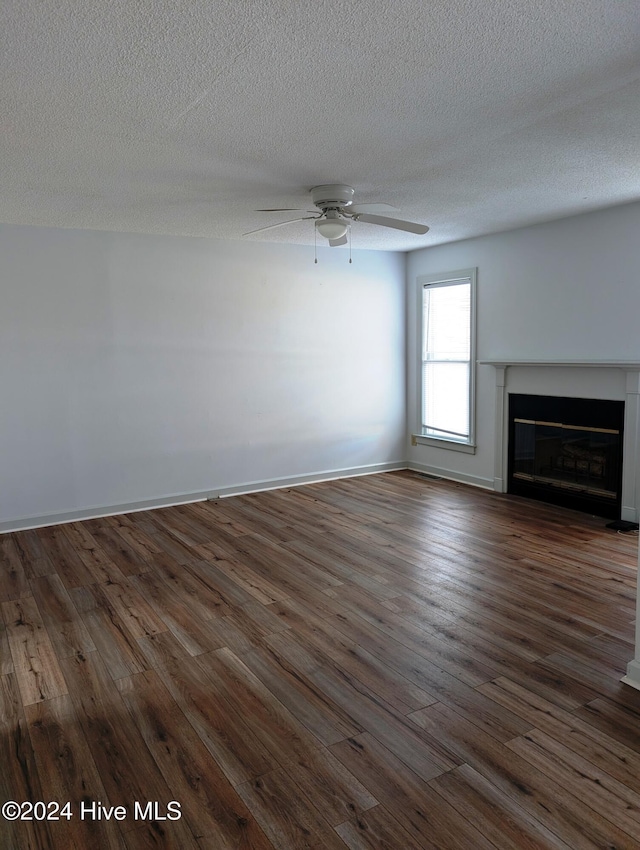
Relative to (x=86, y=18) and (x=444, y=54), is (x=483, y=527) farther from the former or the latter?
(x=86, y=18)

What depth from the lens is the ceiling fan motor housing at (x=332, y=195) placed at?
3840mm

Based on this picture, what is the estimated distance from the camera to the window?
20.0ft

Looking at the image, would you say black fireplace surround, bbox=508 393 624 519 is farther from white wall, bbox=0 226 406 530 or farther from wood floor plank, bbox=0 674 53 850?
wood floor plank, bbox=0 674 53 850

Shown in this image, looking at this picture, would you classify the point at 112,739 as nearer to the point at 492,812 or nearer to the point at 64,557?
the point at 492,812

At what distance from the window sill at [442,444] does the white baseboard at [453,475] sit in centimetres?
24

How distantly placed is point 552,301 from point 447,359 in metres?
1.42

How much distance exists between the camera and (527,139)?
3053 millimetres

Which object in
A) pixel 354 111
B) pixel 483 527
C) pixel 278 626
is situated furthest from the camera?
Answer: pixel 483 527

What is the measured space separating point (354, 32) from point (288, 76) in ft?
1.26

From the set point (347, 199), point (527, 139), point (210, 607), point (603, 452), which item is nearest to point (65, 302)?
point (347, 199)

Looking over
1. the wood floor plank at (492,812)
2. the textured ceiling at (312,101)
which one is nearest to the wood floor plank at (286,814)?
the wood floor plank at (492,812)

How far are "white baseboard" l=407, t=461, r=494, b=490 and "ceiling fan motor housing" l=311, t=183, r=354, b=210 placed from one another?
3.24 meters

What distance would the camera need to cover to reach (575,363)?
4938 mm

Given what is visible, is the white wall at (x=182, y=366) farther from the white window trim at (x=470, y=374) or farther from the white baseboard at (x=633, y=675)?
the white baseboard at (x=633, y=675)
